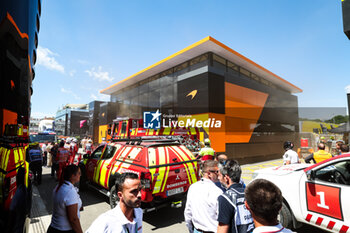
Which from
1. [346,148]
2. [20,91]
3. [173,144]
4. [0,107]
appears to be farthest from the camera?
[346,148]

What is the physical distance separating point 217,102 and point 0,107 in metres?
13.4

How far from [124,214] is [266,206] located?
1281 millimetres

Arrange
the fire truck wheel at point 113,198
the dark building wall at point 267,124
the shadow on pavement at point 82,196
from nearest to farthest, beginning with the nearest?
the fire truck wheel at point 113,198, the shadow on pavement at point 82,196, the dark building wall at point 267,124

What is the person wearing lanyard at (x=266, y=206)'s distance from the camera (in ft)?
4.84

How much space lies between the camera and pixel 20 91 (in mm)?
1369

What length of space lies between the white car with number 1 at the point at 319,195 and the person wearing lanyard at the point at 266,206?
269 cm

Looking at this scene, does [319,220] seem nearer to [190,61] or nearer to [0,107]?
[0,107]

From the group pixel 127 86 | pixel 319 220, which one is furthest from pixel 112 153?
pixel 127 86

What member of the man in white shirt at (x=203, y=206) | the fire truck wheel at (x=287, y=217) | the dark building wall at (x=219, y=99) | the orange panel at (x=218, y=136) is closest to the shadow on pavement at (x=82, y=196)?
the man in white shirt at (x=203, y=206)

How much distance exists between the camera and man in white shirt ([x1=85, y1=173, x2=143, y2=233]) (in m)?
1.70

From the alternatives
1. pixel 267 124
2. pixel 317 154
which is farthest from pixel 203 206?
pixel 267 124

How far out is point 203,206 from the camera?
2475 mm

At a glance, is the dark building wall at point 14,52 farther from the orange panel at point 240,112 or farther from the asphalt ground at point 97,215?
the orange panel at point 240,112

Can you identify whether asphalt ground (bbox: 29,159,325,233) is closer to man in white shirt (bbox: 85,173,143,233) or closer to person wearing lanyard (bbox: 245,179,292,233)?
man in white shirt (bbox: 85,173,143,233)
